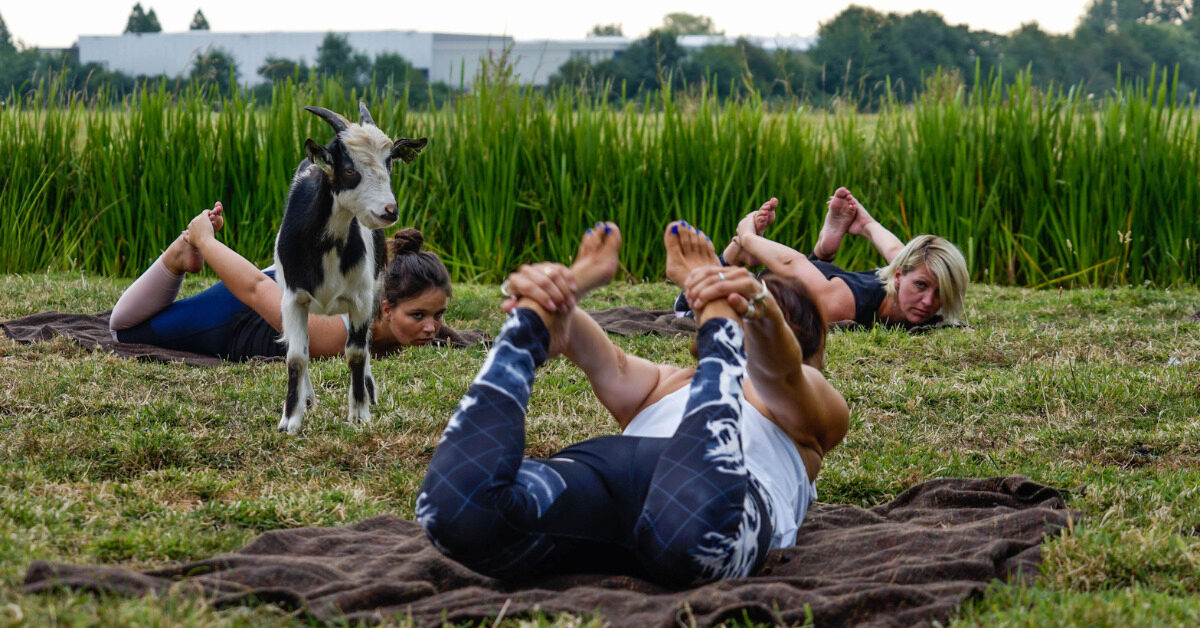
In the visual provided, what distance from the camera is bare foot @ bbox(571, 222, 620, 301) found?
281 cm

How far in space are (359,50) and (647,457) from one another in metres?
17.9

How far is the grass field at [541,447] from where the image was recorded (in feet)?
8.82

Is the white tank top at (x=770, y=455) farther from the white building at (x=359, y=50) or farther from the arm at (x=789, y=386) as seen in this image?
the white building at (x=359, y=50)

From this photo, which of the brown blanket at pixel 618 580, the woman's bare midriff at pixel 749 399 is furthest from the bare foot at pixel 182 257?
the woman's bare midriff at pixel 749 399

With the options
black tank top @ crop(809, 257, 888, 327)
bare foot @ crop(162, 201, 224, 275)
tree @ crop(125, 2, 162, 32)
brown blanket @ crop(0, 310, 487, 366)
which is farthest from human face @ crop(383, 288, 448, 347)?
tree @ crop(125, 2, 162, 32)

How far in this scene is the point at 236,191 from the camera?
9242 millimetres

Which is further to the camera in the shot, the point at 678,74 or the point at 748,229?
the point at 678,74

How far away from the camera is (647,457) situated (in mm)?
2699

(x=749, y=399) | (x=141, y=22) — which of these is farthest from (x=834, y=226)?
(x=141, y=22)

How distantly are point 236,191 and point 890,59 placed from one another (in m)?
8.68

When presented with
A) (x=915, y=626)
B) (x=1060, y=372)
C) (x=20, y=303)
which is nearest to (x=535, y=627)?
(x=915, y=626)

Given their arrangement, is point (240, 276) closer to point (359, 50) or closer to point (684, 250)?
point (684, 250)

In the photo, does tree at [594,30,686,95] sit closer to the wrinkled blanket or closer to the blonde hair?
the wrinkled blanket

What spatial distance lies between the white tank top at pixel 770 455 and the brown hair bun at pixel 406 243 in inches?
110
